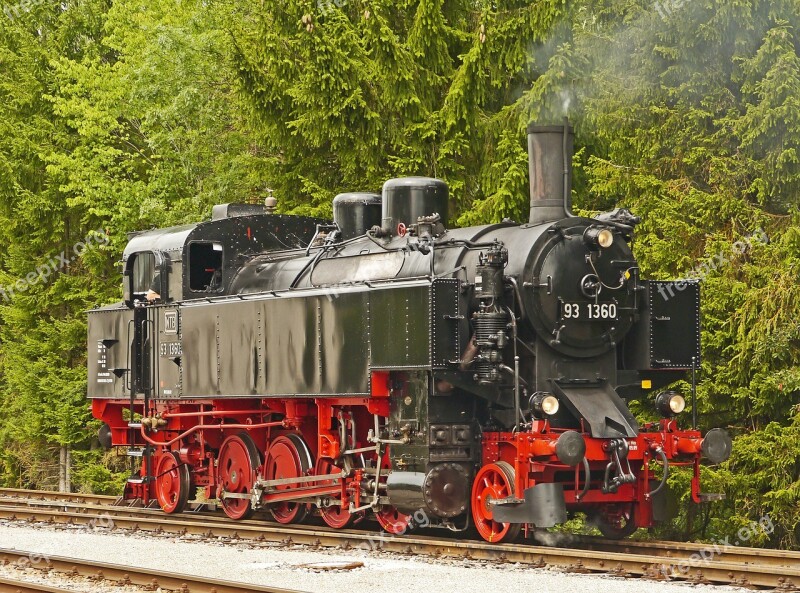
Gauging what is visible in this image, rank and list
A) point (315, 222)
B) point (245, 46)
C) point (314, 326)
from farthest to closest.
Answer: point (245, 46) < point (315, 222) < point (314, 326)

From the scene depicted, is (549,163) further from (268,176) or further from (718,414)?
(268,176)

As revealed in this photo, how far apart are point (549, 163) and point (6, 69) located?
57.1 feet

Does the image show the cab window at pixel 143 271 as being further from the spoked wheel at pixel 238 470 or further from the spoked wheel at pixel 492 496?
the spoked wheel at pixel 492 496

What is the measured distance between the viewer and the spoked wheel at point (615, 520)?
451 inches

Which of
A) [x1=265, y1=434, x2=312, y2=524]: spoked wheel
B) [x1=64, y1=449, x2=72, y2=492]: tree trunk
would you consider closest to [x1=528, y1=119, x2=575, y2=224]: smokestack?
[x1=265, y1=434, x2=312, y2=524]: spoked wheel

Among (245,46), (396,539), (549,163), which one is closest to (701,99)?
(549,163)

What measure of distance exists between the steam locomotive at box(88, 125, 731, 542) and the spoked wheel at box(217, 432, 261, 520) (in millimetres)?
34

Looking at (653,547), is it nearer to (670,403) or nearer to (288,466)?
(670,403)

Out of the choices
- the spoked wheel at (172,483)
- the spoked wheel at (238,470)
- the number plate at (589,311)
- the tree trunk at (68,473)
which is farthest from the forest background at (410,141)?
the spoked wheel at (172,483)

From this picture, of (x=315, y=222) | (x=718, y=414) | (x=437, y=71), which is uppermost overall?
(x=437, y=71)

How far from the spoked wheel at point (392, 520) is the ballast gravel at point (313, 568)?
968mm

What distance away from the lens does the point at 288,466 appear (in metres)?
13.0

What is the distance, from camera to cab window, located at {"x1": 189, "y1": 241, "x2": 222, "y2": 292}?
14.6m

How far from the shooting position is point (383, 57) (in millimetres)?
16641
